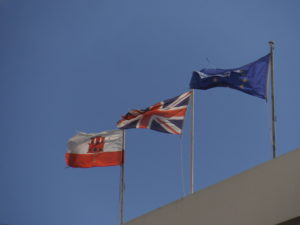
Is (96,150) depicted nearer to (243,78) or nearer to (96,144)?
(96,144)

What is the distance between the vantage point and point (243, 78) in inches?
531

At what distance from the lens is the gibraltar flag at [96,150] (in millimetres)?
15250

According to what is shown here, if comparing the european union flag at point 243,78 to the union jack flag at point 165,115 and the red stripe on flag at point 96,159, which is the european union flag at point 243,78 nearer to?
the union jack flag at point 165,115

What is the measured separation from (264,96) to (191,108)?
1.68m

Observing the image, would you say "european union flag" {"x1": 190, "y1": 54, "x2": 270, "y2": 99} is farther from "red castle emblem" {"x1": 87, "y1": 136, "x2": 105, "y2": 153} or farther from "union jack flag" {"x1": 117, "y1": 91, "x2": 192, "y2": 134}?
"red castle emblem" {"x1": 87, "y1": 136, "x2": 105, "y2": 153}

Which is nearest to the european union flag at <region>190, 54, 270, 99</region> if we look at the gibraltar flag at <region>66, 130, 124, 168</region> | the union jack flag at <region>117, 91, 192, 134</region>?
the union jack flag at <region>117, 91, 192, 134</region>

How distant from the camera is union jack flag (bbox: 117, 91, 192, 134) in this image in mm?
14320

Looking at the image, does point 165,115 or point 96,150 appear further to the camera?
point 96,150

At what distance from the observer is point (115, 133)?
1553 centimetres

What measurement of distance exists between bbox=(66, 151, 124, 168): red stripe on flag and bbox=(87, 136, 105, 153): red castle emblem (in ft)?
0.35

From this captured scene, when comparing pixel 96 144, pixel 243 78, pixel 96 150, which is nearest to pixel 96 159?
pixel 96 150

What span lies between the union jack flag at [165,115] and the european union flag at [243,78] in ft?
2.24

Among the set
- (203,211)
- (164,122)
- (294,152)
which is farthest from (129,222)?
(294,152)

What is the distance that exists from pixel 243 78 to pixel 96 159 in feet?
13.4
